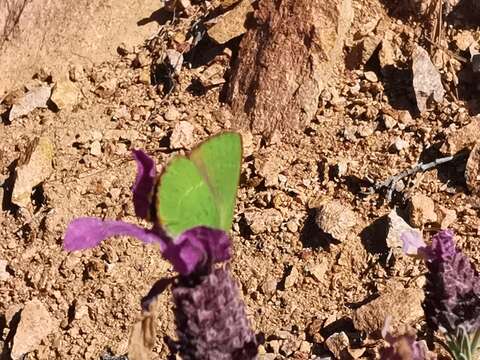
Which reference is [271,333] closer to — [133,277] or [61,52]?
[133,277]

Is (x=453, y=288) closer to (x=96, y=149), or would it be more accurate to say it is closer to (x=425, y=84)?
(x=425, y=84)

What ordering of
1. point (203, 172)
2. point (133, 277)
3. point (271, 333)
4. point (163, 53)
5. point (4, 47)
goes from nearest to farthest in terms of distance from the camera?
point (203, 172), point (271, 333), point (133, 277), point (163, 53), point (4, 47)

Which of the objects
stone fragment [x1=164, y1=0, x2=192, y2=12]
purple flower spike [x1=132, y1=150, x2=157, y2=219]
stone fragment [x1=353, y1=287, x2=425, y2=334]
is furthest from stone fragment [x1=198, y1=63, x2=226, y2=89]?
purple flower spike [x1=132, y1=150, x2=157, y2=219]

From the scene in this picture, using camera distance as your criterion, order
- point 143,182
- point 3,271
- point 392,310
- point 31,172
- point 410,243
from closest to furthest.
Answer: point 143,182, point 410,243, point 392,310, point 3,271, point 31,172

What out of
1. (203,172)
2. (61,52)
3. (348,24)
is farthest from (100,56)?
(203,172)

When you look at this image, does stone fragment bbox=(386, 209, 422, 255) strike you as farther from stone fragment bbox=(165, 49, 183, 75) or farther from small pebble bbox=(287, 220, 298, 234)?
stone fragment bbox=(165, 49, 183, 75)

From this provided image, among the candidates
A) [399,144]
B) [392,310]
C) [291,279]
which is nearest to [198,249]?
[392,310]
